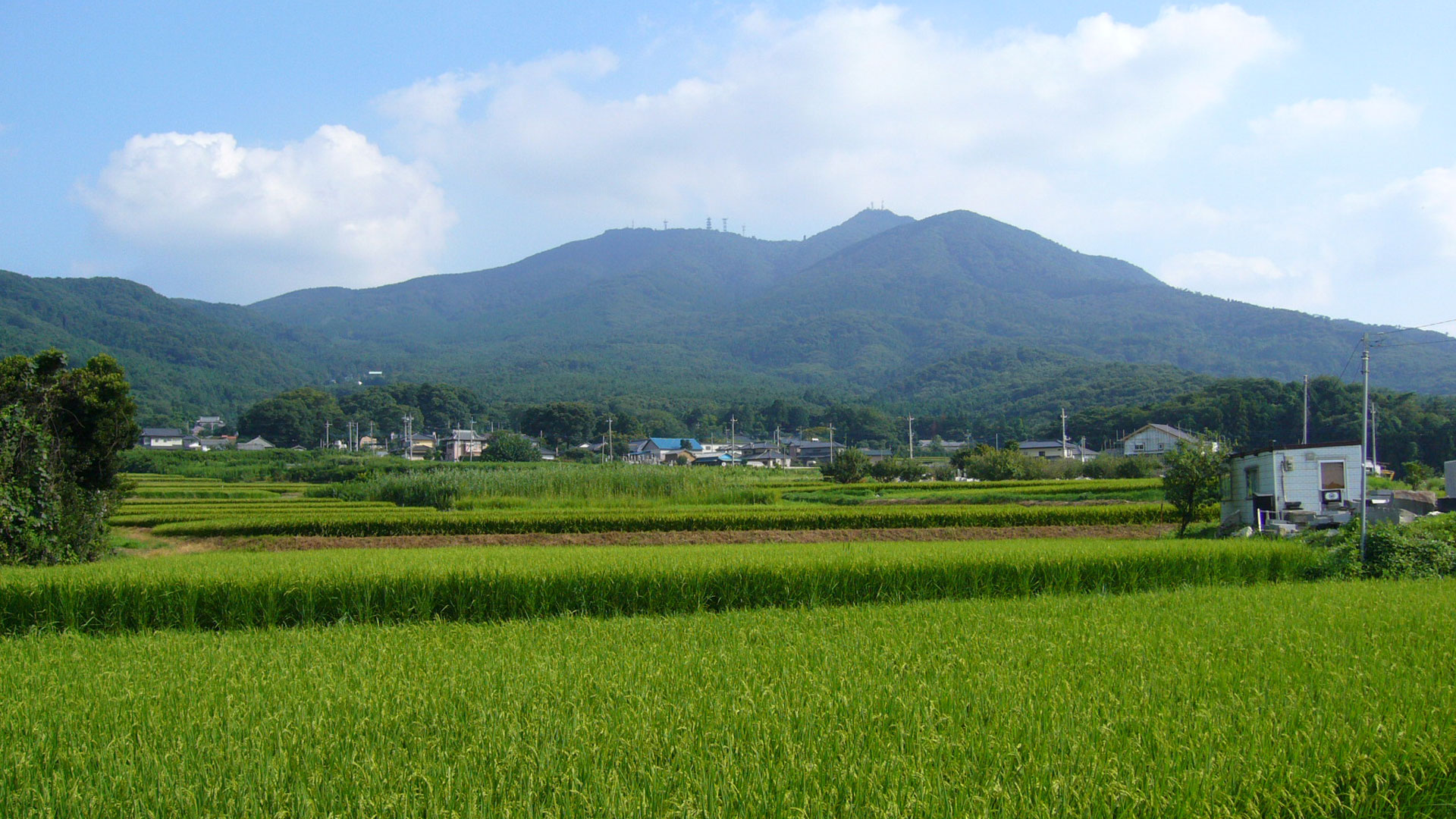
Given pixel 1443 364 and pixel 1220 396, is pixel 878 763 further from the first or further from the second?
pixel 1443 364

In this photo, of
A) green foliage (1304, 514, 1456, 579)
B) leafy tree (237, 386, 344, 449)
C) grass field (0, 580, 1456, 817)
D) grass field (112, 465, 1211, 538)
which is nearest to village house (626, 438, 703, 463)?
leafy tree (237, 386, 344, 449)

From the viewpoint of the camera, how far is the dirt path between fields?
21047 millimetres

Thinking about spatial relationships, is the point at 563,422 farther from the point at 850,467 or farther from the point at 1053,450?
the point at 850,467

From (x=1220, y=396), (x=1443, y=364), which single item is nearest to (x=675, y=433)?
(x=1220, y=396)

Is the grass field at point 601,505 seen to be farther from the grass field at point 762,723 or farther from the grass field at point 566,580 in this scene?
the grass field at point 762,723

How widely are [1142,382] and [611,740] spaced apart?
11913cm

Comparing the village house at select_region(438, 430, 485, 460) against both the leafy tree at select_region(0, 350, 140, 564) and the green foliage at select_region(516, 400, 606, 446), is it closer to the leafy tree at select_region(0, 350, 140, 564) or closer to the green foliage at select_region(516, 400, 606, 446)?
the green foliage at select_region(516, 400, 606, 446)

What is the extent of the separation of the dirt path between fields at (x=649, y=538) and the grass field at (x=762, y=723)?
13.6 meters

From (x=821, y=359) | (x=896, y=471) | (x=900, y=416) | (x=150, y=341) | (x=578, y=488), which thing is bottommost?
(x=896, y=471)

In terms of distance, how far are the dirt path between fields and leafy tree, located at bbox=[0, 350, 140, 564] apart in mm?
4328

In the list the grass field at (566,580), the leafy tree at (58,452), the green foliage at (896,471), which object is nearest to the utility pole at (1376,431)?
the green foliage at (896,471)

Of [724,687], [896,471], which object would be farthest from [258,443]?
[724,687]

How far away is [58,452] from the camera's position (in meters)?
15.5

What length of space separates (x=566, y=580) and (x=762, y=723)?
256 inches
